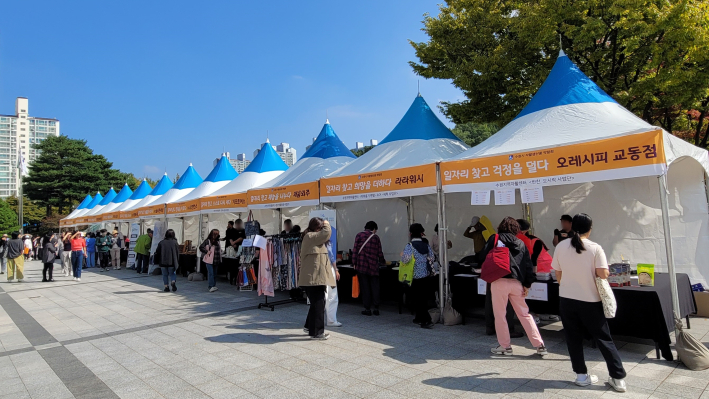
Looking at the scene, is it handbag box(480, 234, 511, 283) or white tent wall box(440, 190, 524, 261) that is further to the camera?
white tent wall box(440, 190, 524, 261)

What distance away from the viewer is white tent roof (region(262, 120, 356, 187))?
33.2 ft

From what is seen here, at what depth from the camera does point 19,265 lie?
13.2m

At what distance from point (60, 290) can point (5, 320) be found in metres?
3.94

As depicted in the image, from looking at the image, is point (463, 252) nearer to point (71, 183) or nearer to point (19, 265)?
point (19, 265)

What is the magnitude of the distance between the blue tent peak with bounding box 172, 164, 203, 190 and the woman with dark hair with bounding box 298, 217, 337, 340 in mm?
13665

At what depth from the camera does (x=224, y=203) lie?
455 inches

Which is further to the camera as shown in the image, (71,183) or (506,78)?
(71,183)

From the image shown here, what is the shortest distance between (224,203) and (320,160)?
10.4 ft

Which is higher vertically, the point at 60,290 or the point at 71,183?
the point at 71,183

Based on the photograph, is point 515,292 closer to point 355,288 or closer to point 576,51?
point 355,288

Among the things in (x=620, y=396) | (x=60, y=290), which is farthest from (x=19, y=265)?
(x=620, y=396)

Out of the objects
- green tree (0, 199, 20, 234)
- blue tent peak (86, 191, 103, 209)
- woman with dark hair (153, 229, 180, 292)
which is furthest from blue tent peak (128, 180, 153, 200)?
green tree (0, 199, 20, 234)

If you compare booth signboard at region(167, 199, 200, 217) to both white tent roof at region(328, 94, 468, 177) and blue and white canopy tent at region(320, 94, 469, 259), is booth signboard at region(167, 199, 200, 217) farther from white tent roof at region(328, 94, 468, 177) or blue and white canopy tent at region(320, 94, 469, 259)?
white tent roof at region(328, 94, 468, 177)

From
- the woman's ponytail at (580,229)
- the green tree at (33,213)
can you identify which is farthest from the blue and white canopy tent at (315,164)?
the green tree at (33,213)
